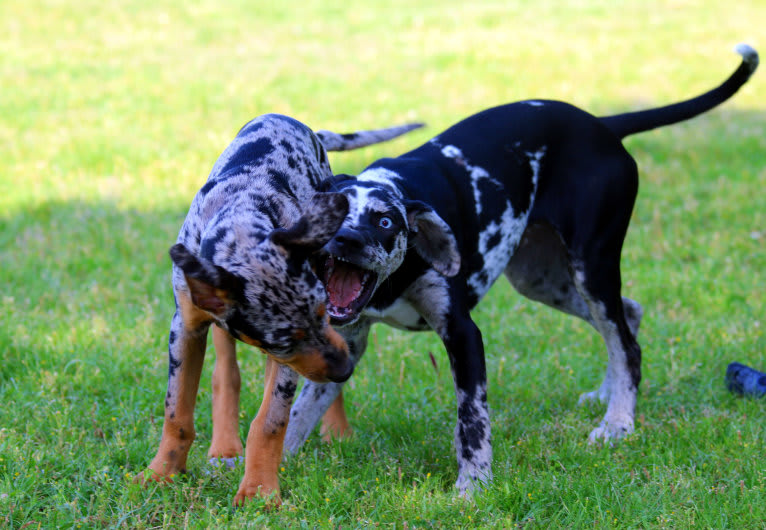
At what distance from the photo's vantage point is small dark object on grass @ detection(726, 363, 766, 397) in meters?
Result: 5.11

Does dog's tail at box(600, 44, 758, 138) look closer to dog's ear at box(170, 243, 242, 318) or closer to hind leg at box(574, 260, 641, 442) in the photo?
hind leg at box(574, 260, 641, 442)

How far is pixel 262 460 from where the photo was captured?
399 centimetres

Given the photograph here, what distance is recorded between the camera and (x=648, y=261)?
25.5ft

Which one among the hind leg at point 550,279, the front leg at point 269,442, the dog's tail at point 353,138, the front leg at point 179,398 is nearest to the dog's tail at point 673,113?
the hind leg at point 550,279

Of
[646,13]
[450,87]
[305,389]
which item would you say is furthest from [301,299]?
[646,13]

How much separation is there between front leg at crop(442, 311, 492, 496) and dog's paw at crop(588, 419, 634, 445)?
2.82 ft

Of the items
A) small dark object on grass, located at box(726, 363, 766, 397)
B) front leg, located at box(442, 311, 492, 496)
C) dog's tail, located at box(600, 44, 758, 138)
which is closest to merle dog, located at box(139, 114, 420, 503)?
front leg, located at box(442, 311, 492, 496)

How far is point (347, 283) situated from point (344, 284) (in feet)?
0.05

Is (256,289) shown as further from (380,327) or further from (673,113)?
(380,327)

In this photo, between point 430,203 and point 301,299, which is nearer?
point 301,299

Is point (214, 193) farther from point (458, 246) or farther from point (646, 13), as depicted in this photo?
point (646, 13)

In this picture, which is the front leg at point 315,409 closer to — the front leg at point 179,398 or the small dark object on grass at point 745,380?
the front leg at point 179,398

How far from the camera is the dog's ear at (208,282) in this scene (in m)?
3.22

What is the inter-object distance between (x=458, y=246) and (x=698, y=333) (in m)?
2.52
